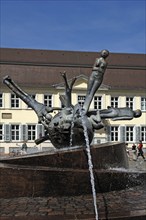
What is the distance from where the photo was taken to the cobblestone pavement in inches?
196

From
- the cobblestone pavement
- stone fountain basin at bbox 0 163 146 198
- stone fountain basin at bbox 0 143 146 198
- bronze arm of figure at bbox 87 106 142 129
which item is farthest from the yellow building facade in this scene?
the cobblestone pavement

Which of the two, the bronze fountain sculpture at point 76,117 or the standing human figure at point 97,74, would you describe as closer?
the bronze fountain sculpture at point 76,117

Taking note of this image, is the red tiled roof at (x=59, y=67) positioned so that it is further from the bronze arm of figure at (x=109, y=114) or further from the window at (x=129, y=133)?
the bronze arm of figure at (x=109, y=114)

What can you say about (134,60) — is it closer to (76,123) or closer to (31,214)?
(76,123)

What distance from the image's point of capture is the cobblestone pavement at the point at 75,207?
16.4 ft

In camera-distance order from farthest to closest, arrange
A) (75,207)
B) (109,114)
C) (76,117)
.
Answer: (109,114) → (76,117) → (75,207)

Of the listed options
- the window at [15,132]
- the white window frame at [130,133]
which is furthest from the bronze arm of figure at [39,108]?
the white window frame at [130,133]

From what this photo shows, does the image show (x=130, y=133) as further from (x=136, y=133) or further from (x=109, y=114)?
(x=109, y=114)

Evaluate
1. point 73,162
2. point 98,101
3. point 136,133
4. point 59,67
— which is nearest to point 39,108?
point 73,162

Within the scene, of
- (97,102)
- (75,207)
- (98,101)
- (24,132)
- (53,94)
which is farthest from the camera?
(98,101)

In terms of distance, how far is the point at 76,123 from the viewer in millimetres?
8008

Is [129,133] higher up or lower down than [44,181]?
higher up

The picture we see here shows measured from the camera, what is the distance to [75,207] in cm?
551

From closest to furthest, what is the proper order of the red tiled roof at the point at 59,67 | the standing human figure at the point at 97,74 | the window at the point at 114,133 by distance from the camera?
1. the standing human figure at the point at 97,74
2. the red tiled roof at the point at 59,67
3. the window at the point at 114,133
